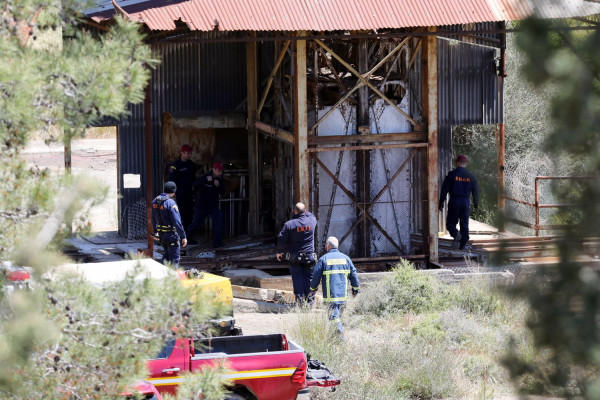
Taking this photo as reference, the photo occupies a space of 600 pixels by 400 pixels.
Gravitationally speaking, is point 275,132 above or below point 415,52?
below

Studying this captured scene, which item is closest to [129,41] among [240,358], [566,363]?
[566,363]

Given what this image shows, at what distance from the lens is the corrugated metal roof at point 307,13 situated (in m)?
14.6

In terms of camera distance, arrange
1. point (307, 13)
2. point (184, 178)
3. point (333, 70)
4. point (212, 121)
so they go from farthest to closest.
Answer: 1. point (212, 121)
2. point (184, 178)
3. point (333, 70)
4. point (307, 13)

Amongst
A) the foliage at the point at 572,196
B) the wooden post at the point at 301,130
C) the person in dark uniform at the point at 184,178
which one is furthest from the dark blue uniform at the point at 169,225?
the foliage at the point at 572,196

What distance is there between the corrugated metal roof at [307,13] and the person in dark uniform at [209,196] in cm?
361

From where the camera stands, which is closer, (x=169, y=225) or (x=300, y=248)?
(x=300, y=248)

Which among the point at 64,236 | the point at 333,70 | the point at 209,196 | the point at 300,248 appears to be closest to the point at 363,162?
the point at 333,70

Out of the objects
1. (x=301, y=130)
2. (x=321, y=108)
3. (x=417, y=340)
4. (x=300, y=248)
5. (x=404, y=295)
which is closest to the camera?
(x=417, y=340)

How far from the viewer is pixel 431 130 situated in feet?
53.0

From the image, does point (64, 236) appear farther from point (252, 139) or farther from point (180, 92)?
point (180, 92)

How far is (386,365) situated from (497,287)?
24.9ft

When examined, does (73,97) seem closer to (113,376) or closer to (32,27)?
(32,27)

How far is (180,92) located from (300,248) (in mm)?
5833

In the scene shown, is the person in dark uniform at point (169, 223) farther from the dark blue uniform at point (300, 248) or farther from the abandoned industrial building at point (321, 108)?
the dark blue uniform at point (300, 248)
